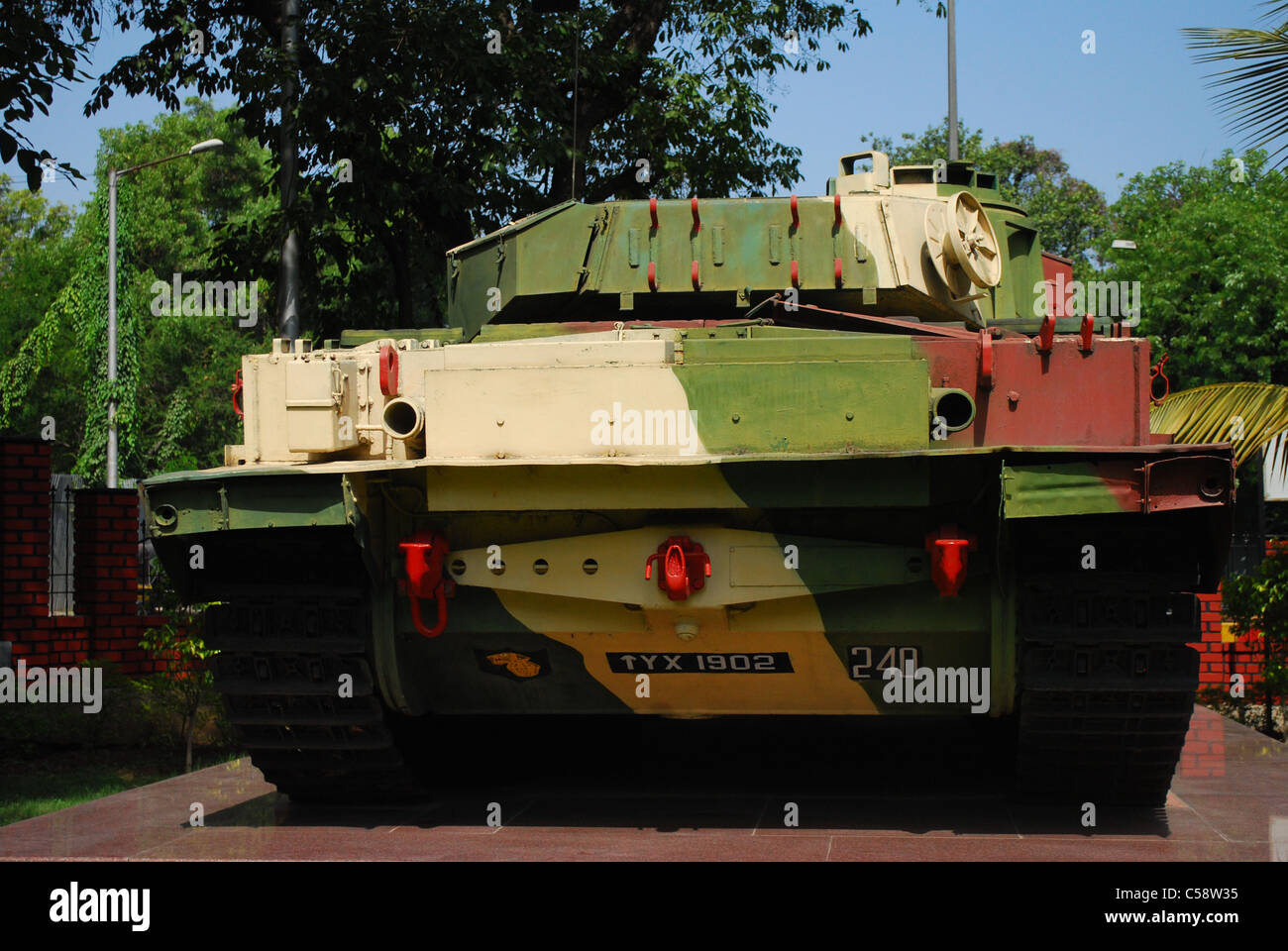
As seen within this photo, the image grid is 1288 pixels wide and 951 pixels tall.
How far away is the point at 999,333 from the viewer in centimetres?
752

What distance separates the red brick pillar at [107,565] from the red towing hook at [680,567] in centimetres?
781

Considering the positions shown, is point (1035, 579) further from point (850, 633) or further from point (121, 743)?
point (121, 743)

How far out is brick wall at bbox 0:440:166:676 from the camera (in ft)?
40.7

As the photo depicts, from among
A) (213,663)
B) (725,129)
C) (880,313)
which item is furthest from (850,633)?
(725,129)

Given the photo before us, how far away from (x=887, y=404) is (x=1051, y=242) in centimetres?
4023

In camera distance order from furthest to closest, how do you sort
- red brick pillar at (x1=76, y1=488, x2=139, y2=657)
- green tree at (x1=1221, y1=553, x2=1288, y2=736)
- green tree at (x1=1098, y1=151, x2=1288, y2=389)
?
1. green tree at (x1=1098, y1=151, x2=1288, y2=389)
2. red brick pillar at (x1=76, y1=488, x2=139, y2=657)
3. green tree at (x1=1221, y1=553, x2=1288, y2=736)

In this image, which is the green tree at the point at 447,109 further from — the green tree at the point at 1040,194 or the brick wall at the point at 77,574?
the green tree at the point at 1040,194

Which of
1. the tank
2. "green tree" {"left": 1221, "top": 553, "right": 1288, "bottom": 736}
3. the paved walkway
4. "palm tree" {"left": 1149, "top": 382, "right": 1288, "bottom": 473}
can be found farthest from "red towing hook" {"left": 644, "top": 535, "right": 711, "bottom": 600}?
"green tree" {"left": 1221, "top": 553, "right": 1288, "bottom": 736}

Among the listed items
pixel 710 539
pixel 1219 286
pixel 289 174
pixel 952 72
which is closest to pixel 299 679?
pixel 710 539

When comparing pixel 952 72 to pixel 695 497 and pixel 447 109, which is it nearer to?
pixel 447 109

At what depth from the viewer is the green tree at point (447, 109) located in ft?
43.0

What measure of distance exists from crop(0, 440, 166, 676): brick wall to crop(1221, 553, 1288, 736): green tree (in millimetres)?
8610

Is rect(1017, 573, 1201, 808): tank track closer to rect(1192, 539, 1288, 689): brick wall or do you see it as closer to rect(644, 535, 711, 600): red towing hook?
rect(644, 535, 711, 600): red towing hook

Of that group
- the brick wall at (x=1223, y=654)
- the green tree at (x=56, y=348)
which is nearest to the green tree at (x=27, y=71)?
the brick wall at (x=1223, y=654)
